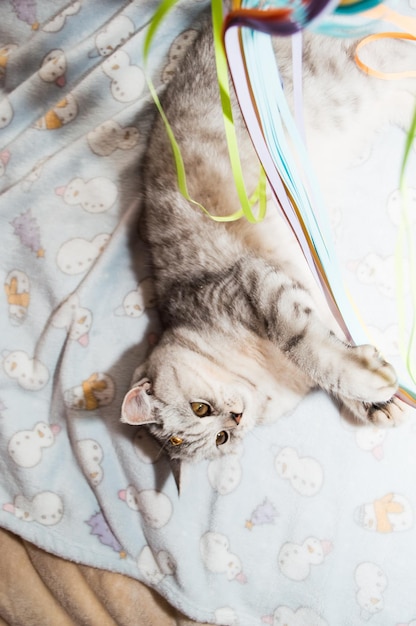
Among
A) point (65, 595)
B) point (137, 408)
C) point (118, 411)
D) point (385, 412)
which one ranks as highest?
point (385, 412)

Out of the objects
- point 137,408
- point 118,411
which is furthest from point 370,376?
point 118,411

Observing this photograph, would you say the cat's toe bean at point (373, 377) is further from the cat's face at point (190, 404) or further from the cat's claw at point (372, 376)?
the cat's face at point (190, 404)

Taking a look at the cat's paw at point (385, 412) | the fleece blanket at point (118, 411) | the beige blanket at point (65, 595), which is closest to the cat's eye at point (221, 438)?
the fleece blanket at point (118, 411)

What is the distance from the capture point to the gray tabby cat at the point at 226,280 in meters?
1.58

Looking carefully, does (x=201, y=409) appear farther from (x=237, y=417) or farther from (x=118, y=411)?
(x=118, y=411)

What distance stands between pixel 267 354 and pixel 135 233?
648 millimetres

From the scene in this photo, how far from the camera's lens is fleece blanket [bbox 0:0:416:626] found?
5.77 feet

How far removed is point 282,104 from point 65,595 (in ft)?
5.33

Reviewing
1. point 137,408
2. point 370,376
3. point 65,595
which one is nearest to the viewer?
point 370,376

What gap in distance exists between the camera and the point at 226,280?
5.37ft

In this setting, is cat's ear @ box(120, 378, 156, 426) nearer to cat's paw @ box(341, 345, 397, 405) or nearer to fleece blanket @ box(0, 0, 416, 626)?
fleece blanket @ box(0, 0, 416, 626)

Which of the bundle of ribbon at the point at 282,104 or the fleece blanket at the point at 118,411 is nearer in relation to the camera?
the bundle of ribbon at the point at 282,104

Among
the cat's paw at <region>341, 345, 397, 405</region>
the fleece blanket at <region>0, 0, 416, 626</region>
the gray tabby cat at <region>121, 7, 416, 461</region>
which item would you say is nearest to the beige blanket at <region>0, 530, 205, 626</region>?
the fleece blanket at <region>0, 0, 416, 626</region>

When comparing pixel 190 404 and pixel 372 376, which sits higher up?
pixel 372 376
